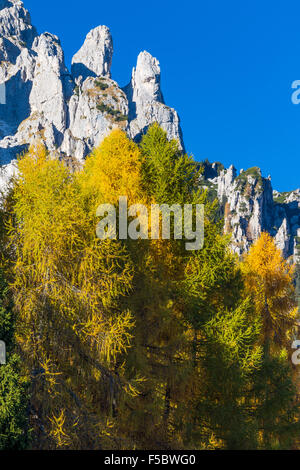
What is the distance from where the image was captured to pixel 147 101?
182000mm

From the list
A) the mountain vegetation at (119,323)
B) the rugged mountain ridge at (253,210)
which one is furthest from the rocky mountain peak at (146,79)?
the mountain vegetation at (119,323)

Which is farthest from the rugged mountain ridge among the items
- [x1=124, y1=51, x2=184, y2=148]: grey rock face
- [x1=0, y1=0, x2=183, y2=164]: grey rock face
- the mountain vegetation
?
the mountain vegetation

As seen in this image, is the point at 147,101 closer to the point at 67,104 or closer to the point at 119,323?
the point at 67,104

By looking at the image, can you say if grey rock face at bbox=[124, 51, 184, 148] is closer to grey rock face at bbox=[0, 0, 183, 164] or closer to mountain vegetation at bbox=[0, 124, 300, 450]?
grey rock face at bbox=[0, 0, 183, 164]

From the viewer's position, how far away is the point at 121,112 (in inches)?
6703

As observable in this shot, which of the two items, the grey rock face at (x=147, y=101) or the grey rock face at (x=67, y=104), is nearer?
the grey rock face at (x=67, y=104)

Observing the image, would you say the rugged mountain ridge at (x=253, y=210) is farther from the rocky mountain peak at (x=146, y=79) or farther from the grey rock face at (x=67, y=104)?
the rocky mountain peak at (x=146, y=79)

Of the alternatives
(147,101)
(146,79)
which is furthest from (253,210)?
(146,79)

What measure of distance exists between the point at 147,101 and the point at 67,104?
4041 centimetres

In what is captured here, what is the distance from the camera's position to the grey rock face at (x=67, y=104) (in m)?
159

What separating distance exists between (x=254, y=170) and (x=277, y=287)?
185 m

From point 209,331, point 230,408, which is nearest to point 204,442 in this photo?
point 230,408

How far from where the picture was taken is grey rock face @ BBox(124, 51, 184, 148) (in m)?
174

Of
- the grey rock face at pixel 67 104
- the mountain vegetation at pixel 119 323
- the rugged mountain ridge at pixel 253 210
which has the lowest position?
the mountain vegetation at pixel 119 323
